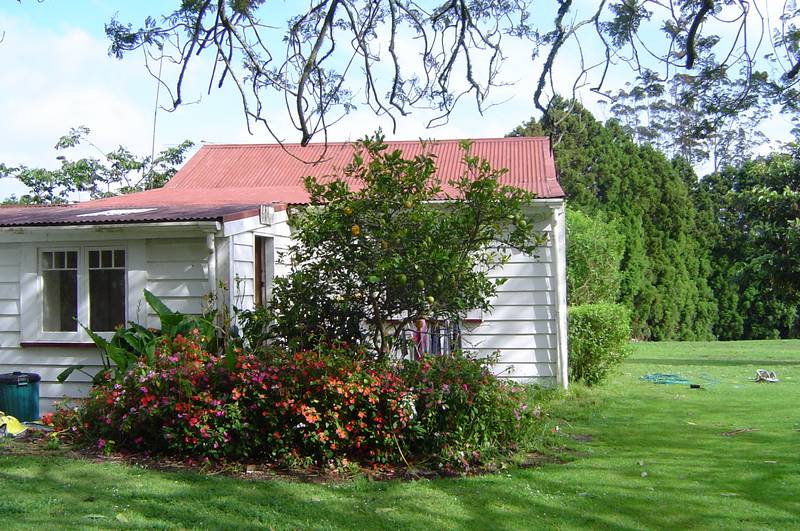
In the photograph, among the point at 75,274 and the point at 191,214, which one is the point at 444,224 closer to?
the point at 191,214

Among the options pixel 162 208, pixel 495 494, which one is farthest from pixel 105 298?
pixel 495 494

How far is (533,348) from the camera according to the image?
13109 millimetres

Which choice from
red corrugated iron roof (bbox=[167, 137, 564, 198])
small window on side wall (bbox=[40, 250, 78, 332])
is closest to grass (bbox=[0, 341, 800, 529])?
small window on side wall (bbox=[40, 250, 78, 332])

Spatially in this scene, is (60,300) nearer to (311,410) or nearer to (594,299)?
(311,410)

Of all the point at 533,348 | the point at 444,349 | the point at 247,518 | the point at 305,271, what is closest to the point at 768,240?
the point at 533,348

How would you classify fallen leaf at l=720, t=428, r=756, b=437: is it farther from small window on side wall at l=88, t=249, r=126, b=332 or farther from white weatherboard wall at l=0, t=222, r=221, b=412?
small window on side wall at l=88, t=249, r=126, b=332

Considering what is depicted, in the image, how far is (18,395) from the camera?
10438 mm

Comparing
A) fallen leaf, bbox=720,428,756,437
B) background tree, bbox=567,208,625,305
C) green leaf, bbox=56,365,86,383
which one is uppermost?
background tree, bbox=567,208,625,305

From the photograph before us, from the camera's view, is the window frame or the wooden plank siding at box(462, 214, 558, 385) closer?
the window frame

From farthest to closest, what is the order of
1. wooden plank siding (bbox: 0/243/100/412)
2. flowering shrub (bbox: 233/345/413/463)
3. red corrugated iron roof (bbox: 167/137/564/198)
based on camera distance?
red corrugated iron roof (bbox: 167/137/564/198), wooden plank siding (bbox: 0/243/100/412), flowering shrub (bbox: 233/345/413/463)

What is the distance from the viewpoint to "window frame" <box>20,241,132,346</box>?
1107cm

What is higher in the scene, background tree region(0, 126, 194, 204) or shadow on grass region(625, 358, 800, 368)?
background tree region(0, 126, 194, 204)

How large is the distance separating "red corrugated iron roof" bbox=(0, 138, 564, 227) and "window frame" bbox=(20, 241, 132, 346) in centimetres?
43

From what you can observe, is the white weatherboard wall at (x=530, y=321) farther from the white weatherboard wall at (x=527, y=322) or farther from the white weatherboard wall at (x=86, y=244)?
the white weatherboard wall at (x=86, y=244)
